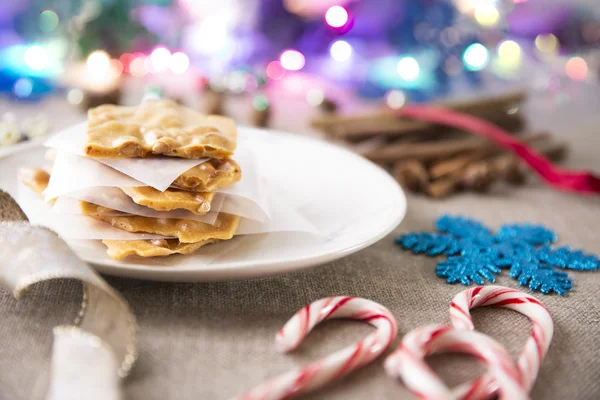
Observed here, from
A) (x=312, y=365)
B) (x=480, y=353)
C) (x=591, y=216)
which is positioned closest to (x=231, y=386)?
(x=312, y=365)

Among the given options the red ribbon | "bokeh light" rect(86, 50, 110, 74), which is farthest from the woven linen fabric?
"bokeh light" rect(86, 50, 110, 74)

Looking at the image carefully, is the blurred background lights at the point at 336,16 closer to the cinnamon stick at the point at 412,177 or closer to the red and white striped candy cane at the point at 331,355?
the cinnamon stick at the point at 412,177

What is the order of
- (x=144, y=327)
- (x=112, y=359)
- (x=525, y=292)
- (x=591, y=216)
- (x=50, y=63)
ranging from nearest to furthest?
(x=112, y=359) < (x=144, y=327) < (x=525, y=292) < (x=591, y=216) < (x=50, y=63)

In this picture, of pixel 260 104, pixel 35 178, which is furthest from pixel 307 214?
pixel 260 104

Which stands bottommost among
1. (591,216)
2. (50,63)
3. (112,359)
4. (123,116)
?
(50,63)

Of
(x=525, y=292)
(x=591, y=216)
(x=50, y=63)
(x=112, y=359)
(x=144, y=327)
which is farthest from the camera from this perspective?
(x=50, y=63)

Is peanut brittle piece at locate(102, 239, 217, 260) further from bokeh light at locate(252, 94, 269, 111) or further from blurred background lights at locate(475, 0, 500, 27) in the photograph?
blurred background lights at locate(475, 0, 500, 27)

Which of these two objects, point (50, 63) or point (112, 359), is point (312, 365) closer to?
point (112, 359)

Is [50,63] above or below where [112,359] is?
below

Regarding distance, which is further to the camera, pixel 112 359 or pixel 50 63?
pixel 50 63
